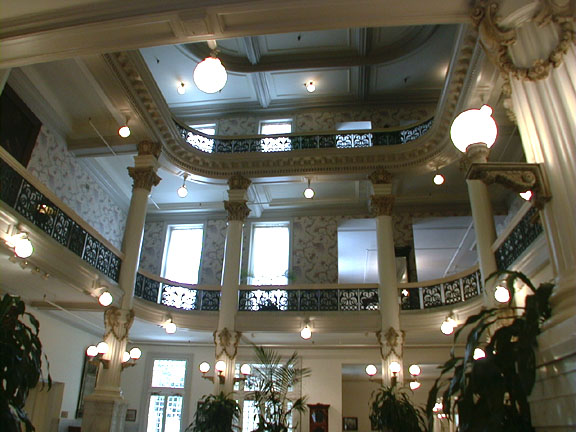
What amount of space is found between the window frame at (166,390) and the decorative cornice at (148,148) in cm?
670

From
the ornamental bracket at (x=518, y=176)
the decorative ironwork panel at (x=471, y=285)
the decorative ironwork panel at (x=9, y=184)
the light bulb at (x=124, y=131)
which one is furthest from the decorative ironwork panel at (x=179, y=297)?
the ornamental bracket at (x=518, y=176)

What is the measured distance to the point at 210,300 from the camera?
1229 cm

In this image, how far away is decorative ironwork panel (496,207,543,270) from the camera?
23.8 ft

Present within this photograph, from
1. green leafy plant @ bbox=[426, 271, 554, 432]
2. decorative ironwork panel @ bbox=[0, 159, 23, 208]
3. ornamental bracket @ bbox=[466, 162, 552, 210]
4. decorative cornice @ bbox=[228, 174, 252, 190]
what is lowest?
green leafy plant @ bbox=[426, 271, 554, 432]

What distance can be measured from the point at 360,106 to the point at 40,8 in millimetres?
11416

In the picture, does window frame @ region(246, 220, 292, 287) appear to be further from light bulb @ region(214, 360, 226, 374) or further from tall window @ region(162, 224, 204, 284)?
light bulb @ region(214, 360, 226, 374)

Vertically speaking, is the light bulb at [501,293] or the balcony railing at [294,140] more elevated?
the balcony railing at [294,140]

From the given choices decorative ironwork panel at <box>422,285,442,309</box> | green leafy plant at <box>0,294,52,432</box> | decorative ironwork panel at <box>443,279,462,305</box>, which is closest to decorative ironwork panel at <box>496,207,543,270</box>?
decorative ironwork panel at <box>443,279,462,305</box>

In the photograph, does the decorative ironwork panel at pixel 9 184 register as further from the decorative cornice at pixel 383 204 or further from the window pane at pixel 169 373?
the window pane at pixel 169 373

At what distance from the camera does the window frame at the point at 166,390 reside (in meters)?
13.5

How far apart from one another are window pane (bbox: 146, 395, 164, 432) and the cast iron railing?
575 centimetres

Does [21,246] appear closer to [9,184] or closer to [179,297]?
[9,184]

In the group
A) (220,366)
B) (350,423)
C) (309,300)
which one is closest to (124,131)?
(220,366)

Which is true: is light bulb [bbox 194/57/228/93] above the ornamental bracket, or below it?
above
